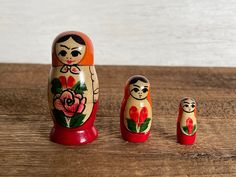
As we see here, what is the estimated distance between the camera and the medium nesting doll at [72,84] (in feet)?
2.54

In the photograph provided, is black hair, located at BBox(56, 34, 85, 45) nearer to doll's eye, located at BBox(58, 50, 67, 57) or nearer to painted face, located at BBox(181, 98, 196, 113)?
doll's eye, located at BBox(58, 50, 67, 57)

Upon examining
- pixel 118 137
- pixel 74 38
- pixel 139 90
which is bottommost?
pixel 118 137

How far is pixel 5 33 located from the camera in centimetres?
141

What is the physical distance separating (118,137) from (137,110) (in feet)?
0.27

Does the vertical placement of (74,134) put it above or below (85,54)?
below

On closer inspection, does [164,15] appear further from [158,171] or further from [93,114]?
[158,171]

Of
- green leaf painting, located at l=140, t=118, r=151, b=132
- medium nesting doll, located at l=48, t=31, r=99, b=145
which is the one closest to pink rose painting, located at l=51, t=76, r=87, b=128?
medium nesting doll, located at l=48, t=31, r=99, b=145

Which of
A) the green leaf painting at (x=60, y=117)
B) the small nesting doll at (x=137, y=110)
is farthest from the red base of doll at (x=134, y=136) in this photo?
the green leaf painting at (x=60, y=117)

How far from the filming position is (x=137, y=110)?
0.81 m

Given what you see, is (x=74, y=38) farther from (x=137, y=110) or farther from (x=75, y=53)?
(x=137, y=110)

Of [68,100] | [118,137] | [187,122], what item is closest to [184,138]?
[187,122]

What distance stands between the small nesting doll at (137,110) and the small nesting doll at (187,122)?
0.06 m

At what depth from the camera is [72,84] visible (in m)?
0.78

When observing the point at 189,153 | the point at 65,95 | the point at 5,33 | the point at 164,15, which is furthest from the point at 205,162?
the point at 5,33
